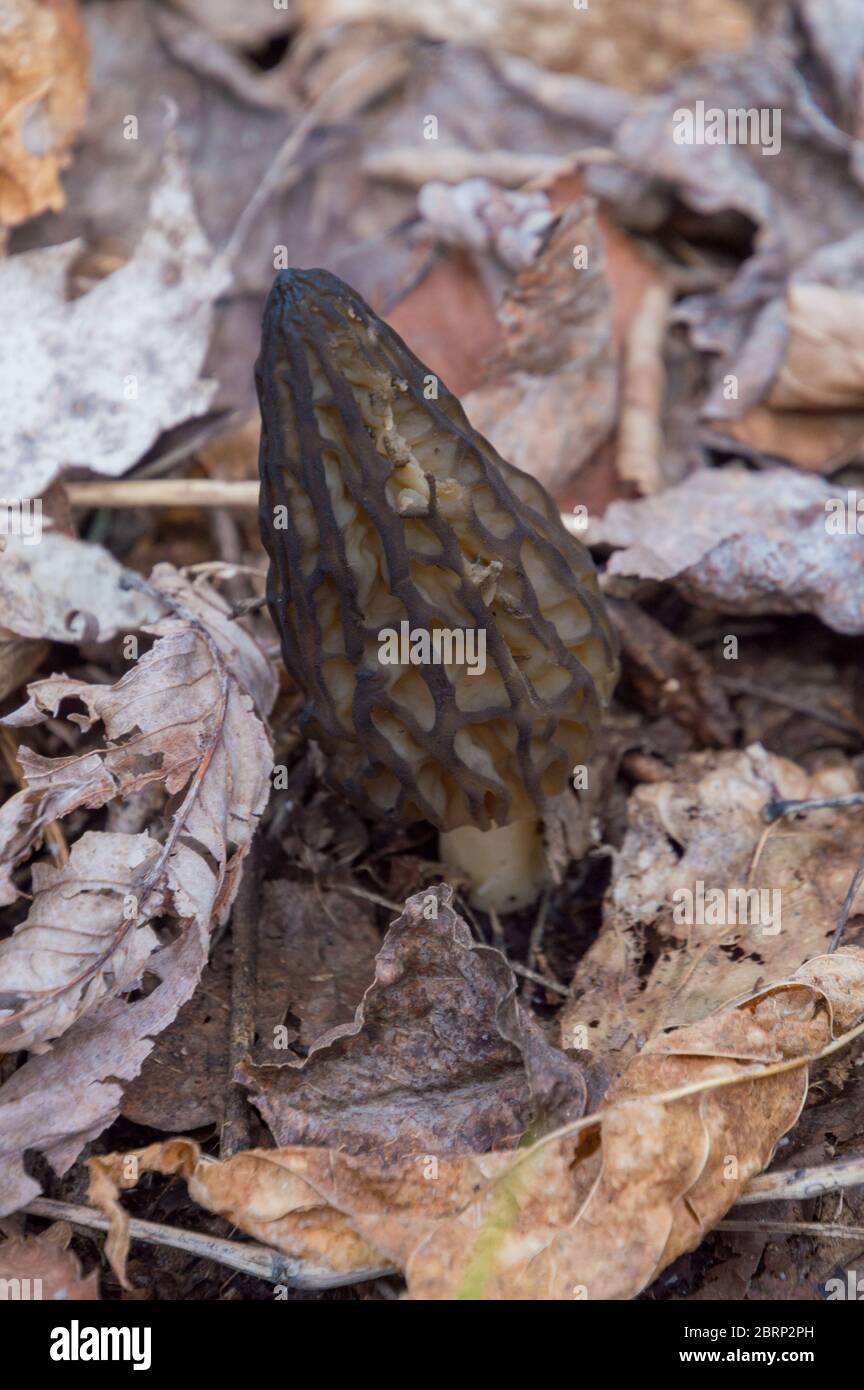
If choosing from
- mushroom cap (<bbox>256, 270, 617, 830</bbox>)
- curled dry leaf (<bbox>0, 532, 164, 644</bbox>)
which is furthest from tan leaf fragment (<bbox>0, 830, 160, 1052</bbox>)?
curled dry leaf (<bbox>0, 532, 164, 644</bbox>)

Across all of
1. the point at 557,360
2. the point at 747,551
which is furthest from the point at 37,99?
the point at 747,551

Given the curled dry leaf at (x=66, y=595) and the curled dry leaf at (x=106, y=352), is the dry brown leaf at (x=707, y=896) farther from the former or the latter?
the curled dry leaf at (x=106, y=352)

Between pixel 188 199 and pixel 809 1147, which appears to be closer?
pixel 809 1147

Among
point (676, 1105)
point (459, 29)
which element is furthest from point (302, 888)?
point (459, 29)

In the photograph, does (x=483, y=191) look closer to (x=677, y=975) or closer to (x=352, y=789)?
(x=352, y=789)

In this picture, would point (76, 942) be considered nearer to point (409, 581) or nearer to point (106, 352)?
point (409, 581)

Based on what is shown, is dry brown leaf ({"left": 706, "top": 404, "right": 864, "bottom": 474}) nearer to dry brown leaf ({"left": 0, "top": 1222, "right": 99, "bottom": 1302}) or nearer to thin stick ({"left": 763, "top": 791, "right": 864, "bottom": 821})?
thin stick ({"left": 763, "top": 791, "right": 864, "bottom": 821})
